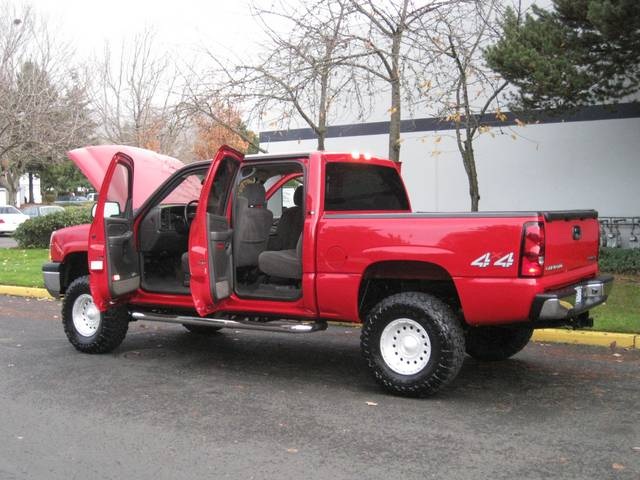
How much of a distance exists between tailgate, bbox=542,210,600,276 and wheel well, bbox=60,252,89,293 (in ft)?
15.8

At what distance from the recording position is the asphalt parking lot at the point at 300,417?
3.97 metres

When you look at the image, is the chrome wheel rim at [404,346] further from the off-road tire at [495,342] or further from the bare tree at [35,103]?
the bare tree at [35,103]

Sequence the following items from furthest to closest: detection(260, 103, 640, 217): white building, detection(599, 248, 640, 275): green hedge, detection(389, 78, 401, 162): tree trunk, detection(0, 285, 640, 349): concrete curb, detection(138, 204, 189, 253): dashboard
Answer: detection(260, 103, 640, 217): white building < detection(599, 248, 640, 275): green hedge < detection(389, 78, 401, 162): tree trunk < detection(0, 285, 640, 349): concrete curb < detection(138, 204, 189, 253): dashboard

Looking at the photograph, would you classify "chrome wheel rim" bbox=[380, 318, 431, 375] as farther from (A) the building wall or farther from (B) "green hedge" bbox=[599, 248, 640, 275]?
(B) "green hedge" bbox=[599, 248, 640, 275]

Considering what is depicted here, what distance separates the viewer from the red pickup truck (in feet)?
16.4

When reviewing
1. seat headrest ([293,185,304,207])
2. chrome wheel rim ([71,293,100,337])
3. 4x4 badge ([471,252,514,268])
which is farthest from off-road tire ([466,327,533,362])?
chrome wheel rim ([71,293,100,337])

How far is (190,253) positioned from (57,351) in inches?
94.6

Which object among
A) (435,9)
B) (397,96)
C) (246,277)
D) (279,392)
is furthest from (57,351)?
(435,9)

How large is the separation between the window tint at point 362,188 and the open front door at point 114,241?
2.05 metres

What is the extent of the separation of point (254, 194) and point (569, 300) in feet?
9.84

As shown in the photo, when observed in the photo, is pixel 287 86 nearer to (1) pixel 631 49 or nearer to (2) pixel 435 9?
(2) pixel 435 9

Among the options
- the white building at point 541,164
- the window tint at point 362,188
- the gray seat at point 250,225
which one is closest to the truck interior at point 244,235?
the gray seat at point 250,225

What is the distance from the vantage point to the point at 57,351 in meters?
7.14

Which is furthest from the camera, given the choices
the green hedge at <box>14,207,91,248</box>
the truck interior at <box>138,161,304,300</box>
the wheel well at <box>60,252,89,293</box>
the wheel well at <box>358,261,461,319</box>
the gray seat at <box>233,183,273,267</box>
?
the green hedge at <box>14,207,91,248</box>
